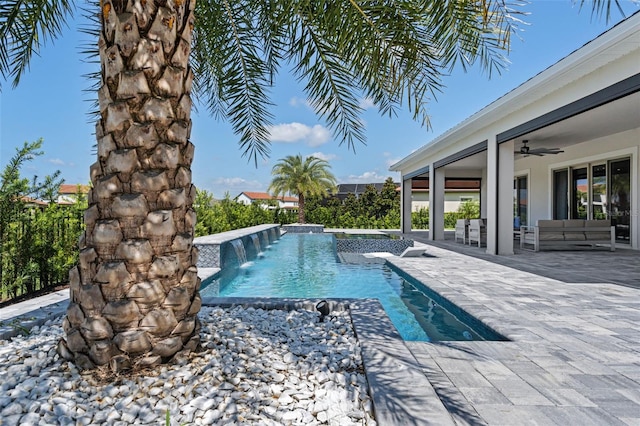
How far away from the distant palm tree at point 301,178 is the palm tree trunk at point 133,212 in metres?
24.5

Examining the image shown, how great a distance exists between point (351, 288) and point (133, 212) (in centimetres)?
644

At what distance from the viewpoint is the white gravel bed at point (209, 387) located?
2104mm

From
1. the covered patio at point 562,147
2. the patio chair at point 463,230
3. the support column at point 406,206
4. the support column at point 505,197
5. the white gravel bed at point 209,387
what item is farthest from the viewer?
the support column at point 406,206

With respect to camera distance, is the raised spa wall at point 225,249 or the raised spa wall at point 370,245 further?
the raised spa wall at point 370,245

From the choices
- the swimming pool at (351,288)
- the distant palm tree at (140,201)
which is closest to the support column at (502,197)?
the swimming pool at (351,288)

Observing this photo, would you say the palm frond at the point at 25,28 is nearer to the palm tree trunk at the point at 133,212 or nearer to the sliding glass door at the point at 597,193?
the palm tree trunk at the point at 133,212

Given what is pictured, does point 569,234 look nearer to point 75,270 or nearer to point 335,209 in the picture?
point 75,270

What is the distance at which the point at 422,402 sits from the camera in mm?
2256

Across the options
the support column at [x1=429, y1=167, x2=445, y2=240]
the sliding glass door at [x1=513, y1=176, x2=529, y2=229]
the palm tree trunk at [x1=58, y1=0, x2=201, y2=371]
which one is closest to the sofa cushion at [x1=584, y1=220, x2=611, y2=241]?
the support column at [x1=429, y1=167, x2=445, y2=240]

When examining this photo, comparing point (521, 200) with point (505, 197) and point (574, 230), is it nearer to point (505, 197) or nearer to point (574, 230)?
point (574, 230)

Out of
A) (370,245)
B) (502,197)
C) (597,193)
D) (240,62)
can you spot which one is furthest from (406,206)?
(240,62)

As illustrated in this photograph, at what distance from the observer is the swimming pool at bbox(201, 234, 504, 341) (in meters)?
5.22

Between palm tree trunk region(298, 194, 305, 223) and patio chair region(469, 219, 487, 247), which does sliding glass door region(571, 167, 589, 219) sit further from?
palm tree trunk region(298, 194, 305, 223)

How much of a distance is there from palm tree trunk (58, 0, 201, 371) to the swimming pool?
12.2 feet
